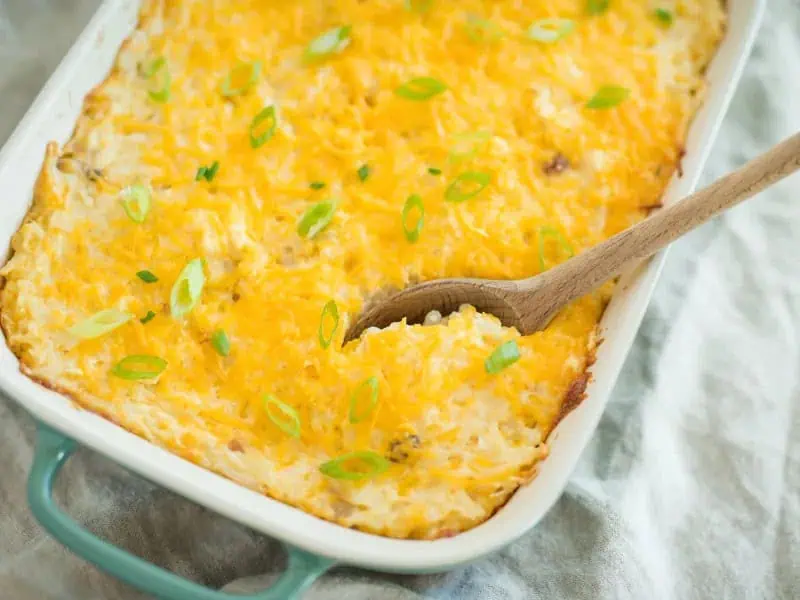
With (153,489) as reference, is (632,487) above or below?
below

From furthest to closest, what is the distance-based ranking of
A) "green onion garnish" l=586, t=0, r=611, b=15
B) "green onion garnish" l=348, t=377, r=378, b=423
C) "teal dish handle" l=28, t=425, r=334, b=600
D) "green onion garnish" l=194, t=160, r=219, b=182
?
1. "green onion garnish" l=586, t=0, r=611, b=15
2. "green onion garnish" l=194, t=160, r=219, b=182
3. "green onion garnish" l=348, t=377, r=378, b=423
4. "teal dish handle" l=28, t=425, r=334, b=600

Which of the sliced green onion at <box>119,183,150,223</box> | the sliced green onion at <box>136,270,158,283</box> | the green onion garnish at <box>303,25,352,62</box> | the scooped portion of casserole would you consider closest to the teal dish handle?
the scooped portion of casserole

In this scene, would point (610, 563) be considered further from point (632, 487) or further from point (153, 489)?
point (153, 489)

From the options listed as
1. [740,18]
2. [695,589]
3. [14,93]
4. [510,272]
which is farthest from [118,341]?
[740,18]

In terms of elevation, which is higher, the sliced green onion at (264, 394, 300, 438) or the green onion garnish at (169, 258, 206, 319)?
the green onion garnish at (169, 258, 206, 319)

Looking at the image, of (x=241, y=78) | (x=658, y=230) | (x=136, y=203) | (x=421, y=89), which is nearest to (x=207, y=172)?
(x=136, y=203)

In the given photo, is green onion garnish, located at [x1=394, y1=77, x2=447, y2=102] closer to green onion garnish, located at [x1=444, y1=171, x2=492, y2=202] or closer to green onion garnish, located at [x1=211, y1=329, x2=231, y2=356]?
green onion garnish, located at [x1=444, y1=171, x2=492, y2=202]

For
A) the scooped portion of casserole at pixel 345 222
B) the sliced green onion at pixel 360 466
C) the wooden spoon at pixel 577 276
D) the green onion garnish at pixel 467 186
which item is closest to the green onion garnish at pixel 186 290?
the scooped portion of casserole at pixel 345 222

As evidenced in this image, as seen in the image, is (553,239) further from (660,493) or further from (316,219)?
(660,493)
